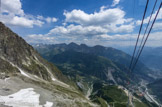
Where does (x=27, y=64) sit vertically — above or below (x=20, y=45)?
below

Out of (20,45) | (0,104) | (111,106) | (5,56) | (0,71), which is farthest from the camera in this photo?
(111,106)

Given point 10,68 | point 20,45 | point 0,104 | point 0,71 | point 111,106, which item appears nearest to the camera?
point 0,104

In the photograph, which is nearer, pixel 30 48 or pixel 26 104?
pixel 26 104

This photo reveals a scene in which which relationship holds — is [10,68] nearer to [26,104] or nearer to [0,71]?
[0,71]

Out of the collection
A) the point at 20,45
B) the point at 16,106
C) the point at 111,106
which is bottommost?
the point at 111,106

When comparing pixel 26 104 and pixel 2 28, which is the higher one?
pixel 2 28

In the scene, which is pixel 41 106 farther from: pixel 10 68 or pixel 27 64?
pixel 27 64

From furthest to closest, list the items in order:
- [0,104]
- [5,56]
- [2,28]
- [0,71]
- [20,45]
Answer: [20,45], [2,28], [5,56], [0,71], [0,104]

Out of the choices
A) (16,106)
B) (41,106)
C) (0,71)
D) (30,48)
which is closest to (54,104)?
(41,106)

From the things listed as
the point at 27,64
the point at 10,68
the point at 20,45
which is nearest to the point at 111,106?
the point at 27,64
